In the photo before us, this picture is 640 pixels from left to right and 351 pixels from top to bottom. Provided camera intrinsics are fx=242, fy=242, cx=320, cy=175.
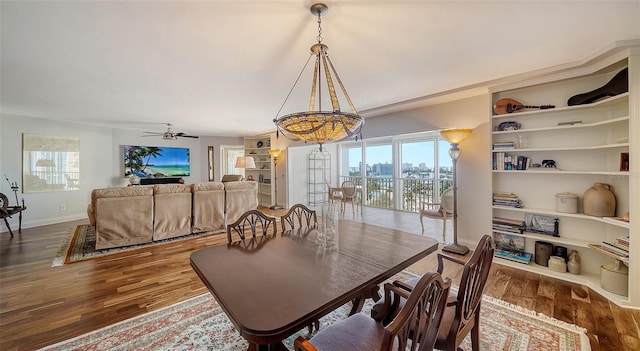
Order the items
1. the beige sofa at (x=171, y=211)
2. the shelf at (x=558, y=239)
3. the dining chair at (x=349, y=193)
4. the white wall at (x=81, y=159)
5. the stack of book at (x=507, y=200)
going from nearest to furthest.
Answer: the shelf at (x=558, y=239) → the stack of book at (x=507, y=200) → the beige sofa at (x=171, y=211) → the white wall at (x=81, y=159) → the dining chair at (x=349, y=193)

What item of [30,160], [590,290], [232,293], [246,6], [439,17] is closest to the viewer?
[232,293]

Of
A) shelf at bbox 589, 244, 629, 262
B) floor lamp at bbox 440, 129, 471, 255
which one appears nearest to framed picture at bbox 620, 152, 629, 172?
shelf at bbox 589, 244, 629, 262

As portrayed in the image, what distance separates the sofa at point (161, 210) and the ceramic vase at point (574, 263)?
4.92 m

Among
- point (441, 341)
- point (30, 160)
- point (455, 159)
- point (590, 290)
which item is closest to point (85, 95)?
point (30, 160)

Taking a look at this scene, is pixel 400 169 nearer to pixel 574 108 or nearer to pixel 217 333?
pixel 574 108

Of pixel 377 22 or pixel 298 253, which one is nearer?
pixel 298 253

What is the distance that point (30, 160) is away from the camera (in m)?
4.98

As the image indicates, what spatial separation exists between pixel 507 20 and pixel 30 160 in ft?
26.4

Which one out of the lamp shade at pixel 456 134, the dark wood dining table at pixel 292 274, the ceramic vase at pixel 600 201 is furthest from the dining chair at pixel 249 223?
the ceramic vase at pixel 600 201

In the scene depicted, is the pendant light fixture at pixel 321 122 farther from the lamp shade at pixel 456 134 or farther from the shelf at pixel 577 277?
the shelf at pixel 577 277

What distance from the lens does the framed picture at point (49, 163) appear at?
195 inches

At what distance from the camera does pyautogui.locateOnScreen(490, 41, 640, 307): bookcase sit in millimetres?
2217

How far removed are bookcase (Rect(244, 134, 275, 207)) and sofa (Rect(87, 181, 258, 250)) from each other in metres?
2.97

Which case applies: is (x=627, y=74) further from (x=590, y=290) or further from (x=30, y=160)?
(x=30, y=160)
